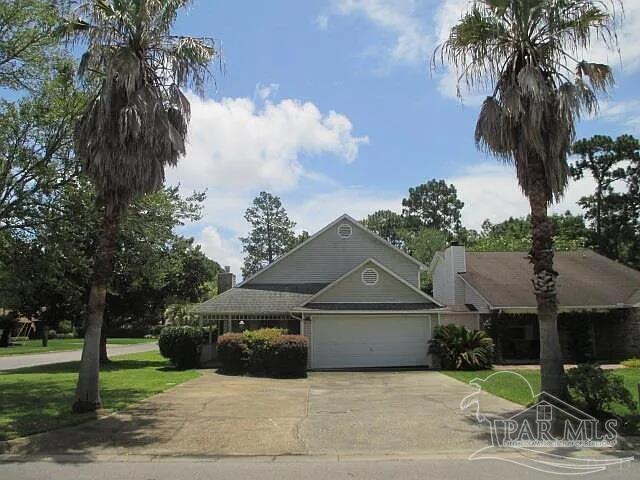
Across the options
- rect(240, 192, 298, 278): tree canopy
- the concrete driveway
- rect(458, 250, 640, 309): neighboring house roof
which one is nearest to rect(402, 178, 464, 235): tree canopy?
rect(240, 192, 298, 278): tree canopy

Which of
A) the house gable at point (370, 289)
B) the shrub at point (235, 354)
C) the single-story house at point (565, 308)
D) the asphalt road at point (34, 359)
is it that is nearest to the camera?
the shrub at point (235, 354)

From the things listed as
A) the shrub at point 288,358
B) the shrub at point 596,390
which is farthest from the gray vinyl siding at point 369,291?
the shrub at point 596,390

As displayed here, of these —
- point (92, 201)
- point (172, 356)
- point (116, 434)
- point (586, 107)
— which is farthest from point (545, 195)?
point (172, 356)

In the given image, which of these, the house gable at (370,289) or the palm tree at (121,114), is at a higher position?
the palm tree at (121,114)

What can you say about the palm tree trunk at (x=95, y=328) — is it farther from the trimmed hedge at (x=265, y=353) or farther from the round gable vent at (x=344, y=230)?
the round gable vent at (x=344, y=230)

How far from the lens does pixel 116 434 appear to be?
1034 centimetres

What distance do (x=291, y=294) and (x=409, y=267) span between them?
640cm

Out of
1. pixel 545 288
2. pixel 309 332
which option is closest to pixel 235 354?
pixel 309 332

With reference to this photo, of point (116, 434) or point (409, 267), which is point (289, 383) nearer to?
point (116, 434)

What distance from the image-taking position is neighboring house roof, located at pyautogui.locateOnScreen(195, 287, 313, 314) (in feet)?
87.0

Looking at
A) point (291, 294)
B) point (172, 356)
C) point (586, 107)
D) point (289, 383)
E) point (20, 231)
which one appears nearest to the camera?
point (586, 107)

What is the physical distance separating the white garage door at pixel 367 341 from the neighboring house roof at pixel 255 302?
6.29ft

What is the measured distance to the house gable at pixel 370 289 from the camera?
83.6 ft

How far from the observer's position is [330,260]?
29.5m
